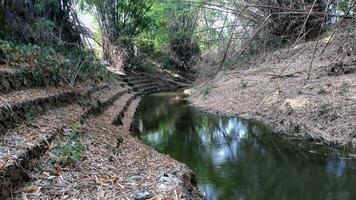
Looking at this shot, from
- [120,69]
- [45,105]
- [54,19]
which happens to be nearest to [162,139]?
[45,105]

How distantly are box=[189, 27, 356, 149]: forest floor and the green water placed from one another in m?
0.38

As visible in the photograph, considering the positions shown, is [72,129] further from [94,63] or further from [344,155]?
[94,63]

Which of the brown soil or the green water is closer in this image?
the brown soil

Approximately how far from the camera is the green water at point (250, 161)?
4.69 metres

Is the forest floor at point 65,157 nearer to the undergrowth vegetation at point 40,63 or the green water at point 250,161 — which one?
the undergrowth vegetation at point 40,63

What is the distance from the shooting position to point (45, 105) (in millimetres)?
5812

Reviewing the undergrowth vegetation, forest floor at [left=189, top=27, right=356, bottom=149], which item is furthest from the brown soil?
forest floor at [left=189, top=27, right=356, bottom=149]

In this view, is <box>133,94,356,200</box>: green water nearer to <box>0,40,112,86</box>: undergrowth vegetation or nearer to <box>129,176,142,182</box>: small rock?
<box>129,176,142,182</box>: small rock

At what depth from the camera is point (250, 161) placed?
5.93 m

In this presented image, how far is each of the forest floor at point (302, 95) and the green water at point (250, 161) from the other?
0.38 metres

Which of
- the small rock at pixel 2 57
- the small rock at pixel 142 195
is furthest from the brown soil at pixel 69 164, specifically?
the small rock at pixel 2 57

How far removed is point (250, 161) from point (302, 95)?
2972mm

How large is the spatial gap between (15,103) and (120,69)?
14.9 m

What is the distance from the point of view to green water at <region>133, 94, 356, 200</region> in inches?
185
